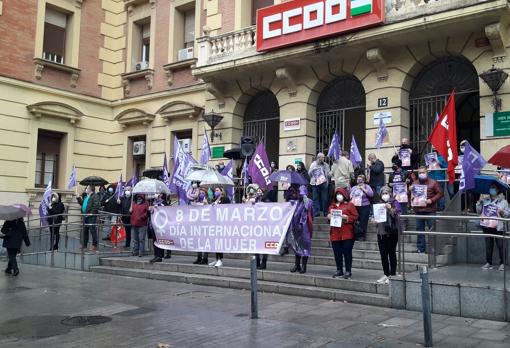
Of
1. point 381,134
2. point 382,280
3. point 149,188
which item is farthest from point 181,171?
point 382,280

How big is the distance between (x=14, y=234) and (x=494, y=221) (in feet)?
36.9

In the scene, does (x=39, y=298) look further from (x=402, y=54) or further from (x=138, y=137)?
(x=138, y=137)

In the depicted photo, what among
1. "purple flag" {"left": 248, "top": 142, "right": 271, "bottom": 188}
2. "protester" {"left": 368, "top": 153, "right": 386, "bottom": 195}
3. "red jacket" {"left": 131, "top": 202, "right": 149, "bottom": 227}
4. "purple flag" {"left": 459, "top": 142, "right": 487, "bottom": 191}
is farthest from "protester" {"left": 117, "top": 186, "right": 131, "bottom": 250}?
"purple flag" {"left": 459, "top": 142, "right": 487, "bottom": 191}

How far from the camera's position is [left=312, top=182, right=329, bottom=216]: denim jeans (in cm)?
1393

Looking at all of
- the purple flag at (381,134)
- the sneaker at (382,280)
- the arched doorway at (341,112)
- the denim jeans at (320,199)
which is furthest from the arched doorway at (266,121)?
the sneaker at (382,280)

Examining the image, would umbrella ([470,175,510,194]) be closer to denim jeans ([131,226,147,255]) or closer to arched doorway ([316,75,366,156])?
arched doorway ([316,75,366,156])

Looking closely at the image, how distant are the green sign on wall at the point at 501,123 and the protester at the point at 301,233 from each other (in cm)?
565

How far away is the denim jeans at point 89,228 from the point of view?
14812 millimetres

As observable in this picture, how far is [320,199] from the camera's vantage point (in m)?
14.2

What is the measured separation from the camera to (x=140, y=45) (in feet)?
74.2

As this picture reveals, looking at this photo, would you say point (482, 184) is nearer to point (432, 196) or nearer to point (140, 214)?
point (432, 196)

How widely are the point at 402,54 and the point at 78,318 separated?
11.2 m

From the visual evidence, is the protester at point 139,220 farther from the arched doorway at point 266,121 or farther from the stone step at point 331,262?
the arched doorway at point 266,121

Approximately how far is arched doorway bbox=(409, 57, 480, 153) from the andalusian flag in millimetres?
2559
